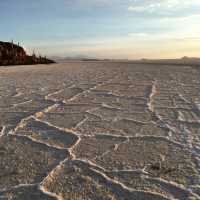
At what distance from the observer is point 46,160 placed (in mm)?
2340

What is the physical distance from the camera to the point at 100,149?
2559 millimetres

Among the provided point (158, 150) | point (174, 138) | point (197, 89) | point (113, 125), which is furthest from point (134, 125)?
point (197, 89)

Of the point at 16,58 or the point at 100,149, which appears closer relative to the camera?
the point at 100,149

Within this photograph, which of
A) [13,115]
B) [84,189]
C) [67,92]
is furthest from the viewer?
[67,92]

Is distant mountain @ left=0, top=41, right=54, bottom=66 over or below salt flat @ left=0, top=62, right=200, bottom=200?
below

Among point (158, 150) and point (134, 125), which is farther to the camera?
point (134, 125)

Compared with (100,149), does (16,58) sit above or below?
below

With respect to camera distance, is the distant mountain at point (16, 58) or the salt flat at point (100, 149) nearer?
the salt flat at point (100, 149)

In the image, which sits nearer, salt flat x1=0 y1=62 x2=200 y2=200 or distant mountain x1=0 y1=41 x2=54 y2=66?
salt flat x1=0 y1=62 x2=200 y2=200

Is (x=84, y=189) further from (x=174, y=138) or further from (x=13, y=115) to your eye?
(x=13, y=115)

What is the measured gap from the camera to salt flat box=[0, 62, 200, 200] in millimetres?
1918

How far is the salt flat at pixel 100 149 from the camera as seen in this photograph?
6.29 feet

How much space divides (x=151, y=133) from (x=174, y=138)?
0.76ft

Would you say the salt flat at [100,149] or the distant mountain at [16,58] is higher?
the salt flat at [100,149]
